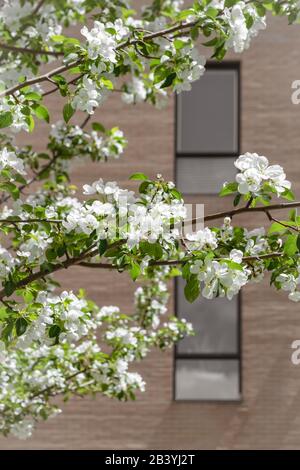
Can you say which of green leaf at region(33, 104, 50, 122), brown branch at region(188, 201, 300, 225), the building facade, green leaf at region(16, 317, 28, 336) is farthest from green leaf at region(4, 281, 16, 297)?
the building facade

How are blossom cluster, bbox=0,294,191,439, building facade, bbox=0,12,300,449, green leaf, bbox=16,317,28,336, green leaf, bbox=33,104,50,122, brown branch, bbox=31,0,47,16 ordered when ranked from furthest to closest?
building facade, bbox=0,12,300,449
blossom cluster, bbox=0,294,191,439
brown branch, bbox=31,0,47,16
green leaf, bbox=33,104,50,122
green leaf, bbox=16,317,28,336

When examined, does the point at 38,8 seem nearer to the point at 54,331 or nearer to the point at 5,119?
the point at 5,119

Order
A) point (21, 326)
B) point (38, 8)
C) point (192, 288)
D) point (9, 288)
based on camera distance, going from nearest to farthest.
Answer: point (192, 288)
point (21, 326)
point (9, 288)
point (38, 8)

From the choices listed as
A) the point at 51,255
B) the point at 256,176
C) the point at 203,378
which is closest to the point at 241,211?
the point at 256,176

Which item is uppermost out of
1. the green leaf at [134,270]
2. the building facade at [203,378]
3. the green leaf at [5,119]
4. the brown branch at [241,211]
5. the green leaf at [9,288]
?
the green leaf at [5,119]

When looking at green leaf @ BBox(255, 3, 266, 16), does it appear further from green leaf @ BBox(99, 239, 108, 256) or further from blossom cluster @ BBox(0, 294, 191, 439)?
blossom cluster @ BBox(0, 294, 191, 439)

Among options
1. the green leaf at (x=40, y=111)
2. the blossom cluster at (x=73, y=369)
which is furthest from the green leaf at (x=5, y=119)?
the blossom cluster at (x=73, y=369)

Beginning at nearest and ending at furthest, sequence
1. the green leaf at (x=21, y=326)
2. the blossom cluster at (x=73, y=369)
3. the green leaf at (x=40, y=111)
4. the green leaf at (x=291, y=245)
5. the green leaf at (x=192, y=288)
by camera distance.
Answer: the green leaf at (x=192, y=288) < the green leaf at (x=291, y=245) < the green leaf at (x=21, y=326) < the green leaf at (x=40, y=111) < the blossom cluster at (x=73, y=369)

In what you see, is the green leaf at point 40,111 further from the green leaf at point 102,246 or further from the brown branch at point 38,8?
the brown branch at point 38,8

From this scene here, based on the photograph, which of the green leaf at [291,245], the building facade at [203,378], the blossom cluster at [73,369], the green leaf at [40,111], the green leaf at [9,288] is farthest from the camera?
the building facade at [203,378]

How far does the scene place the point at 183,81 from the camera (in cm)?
522

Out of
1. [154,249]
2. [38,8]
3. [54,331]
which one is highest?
[38,8]

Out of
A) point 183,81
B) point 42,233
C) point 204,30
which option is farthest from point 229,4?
point 42,233
